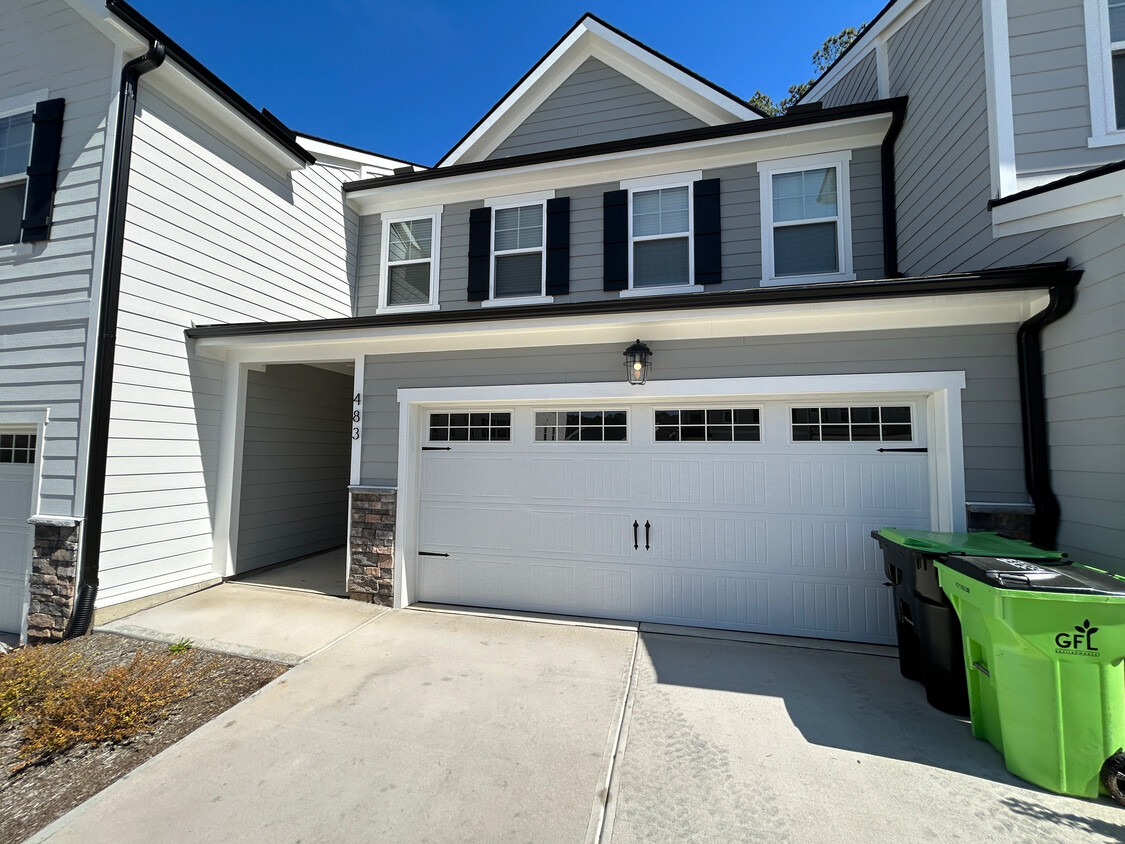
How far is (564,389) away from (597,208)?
3.31 meters

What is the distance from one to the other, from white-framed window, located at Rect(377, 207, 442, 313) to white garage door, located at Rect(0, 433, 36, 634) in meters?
4.29

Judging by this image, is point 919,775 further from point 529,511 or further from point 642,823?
point 529,511

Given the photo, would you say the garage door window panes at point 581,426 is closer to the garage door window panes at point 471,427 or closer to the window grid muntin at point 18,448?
the garage door window panes at point 471,427

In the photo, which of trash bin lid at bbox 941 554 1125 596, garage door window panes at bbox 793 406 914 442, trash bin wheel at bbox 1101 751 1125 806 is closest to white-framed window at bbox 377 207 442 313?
garage door window panes at bbox 793 406 914 442

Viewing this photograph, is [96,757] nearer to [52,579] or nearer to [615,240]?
[52,579]

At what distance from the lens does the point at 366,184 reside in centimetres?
755

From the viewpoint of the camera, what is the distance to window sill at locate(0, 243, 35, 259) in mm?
5184

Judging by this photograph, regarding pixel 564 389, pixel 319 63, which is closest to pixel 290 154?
pixel 319 63

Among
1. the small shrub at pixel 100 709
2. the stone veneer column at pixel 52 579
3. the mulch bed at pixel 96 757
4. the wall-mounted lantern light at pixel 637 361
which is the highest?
the wall-mounted lantern light at pixel 637 361

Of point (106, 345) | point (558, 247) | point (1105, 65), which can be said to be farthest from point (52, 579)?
point (1105, 65)

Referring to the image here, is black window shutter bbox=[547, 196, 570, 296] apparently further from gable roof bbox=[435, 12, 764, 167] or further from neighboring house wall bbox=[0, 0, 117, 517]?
neighboring house wall bbox=[0, 0, 117, 517]

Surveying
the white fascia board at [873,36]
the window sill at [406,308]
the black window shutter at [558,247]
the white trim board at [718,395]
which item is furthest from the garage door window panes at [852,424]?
the window sill at [406,308]

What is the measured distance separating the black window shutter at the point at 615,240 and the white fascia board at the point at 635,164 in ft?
1.19

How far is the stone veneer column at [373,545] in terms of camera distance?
5156mm
